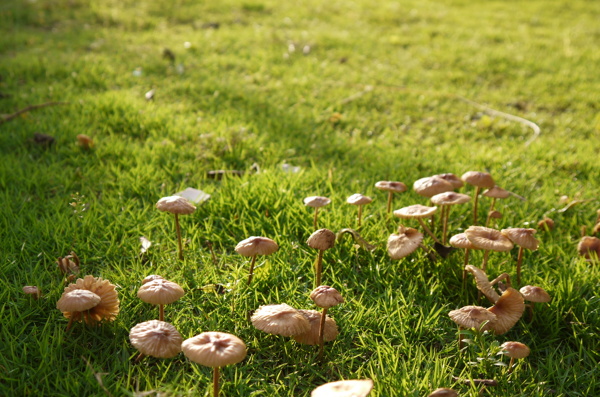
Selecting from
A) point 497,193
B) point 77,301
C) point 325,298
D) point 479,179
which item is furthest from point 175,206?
point 497,193

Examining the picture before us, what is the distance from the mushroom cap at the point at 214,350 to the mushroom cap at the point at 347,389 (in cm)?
32

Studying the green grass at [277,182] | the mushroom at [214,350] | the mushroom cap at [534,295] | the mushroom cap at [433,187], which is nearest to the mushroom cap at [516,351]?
the green grass at [277,182]

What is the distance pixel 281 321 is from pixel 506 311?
1052 mm

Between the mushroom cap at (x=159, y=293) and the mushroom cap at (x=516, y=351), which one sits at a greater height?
the mushroom cap at (x=159, y=293)

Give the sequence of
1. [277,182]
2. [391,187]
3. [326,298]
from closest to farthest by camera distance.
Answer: [326,298], [391,187], [277,182]

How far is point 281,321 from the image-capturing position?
192 cm

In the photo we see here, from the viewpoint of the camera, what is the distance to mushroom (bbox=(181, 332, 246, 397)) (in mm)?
1644

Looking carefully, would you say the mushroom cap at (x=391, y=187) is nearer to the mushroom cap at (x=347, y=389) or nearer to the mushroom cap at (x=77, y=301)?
the mushroom cap at (x=347, y=389)

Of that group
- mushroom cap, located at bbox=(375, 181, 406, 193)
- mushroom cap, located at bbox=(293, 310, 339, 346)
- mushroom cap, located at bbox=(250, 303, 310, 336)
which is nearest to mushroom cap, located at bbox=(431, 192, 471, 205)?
mushroom cap, located at bbox=(375, 181, 406, 193)

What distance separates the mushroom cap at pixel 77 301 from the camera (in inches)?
74.7

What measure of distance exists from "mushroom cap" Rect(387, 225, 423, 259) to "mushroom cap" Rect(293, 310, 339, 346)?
51 centimetres

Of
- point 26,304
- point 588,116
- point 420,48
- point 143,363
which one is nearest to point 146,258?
point 26,304

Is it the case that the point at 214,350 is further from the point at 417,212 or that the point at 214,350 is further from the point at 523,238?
the point at 523,238

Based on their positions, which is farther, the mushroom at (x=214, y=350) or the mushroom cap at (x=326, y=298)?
the mushroom cap at (x=326, y=298)
